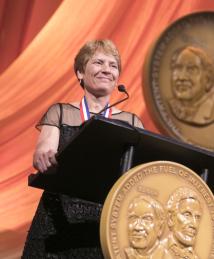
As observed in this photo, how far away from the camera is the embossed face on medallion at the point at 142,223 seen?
1.00 meters

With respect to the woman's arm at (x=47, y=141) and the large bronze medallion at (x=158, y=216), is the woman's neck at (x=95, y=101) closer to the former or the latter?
the woman's arm at (x=47, y=141)

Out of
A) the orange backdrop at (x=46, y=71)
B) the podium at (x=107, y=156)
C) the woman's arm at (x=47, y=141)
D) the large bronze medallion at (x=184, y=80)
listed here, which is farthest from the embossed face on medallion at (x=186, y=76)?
the orange backdrop at (x=46, y=71)

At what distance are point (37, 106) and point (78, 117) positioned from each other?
1577 millimetres

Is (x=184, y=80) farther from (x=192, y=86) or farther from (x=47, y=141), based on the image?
(x=47, y=141)

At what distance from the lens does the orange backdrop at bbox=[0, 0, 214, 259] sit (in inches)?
117

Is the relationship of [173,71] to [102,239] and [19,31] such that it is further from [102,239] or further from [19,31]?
[19,31]

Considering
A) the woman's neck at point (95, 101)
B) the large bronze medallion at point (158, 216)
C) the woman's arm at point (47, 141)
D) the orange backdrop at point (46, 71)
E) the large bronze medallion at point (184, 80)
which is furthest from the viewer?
the orange backdrop at point (46, 71)

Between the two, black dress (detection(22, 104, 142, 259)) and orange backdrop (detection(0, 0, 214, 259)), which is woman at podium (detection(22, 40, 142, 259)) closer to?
black dress (detection(22, 104, 142, 259))

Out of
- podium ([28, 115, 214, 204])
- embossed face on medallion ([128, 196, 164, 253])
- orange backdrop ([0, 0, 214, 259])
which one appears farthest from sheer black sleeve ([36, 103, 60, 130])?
orange backdrop ([0, 0, 214, 259])

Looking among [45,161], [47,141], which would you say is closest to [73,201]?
[47,141]

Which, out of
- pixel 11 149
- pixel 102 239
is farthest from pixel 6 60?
pixel 102 239

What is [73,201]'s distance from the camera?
148cm

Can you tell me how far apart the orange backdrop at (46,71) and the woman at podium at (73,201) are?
1.40 m

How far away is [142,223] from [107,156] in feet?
0.54
